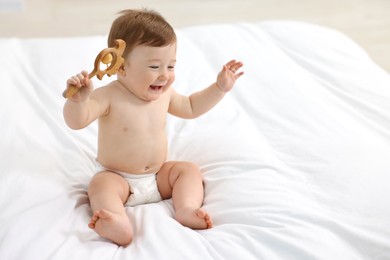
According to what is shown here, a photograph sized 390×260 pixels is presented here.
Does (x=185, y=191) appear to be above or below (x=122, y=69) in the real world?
below

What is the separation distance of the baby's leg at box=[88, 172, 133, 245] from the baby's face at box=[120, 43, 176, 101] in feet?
0.64

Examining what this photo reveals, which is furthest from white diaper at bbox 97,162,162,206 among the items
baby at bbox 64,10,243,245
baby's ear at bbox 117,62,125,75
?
baby's ear at bbox 117,62,125,75

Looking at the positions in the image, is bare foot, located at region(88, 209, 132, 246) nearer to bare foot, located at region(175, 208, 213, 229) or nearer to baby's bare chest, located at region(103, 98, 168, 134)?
bare foot, located at region(175, 208, 213, 229)

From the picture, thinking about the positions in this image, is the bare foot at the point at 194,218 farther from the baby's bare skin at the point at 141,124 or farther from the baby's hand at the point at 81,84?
the baby's hand at the point at 81,84

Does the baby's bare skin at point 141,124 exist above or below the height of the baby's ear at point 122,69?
below

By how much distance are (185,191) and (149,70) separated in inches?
10.2

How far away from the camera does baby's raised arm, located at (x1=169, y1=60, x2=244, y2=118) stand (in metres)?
1.31

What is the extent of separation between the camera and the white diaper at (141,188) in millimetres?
1230

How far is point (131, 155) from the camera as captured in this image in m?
1.25

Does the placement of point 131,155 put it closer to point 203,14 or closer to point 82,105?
point 82,105

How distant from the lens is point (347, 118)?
4.76ft

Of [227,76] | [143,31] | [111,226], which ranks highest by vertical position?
[143,31]

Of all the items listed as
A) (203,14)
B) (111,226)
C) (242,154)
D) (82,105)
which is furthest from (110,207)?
(203,14)

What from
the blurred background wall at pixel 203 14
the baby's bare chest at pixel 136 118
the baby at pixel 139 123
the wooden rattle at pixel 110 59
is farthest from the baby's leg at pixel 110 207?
the blurred background wall at pixel 203 14
